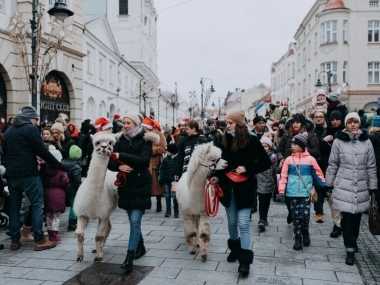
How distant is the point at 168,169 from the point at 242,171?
14.3ft

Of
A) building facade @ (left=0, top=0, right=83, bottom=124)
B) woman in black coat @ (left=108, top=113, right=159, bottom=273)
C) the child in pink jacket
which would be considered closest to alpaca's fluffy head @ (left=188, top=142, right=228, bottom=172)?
woman in black coat @ (left=108, top=113, right=159, bottom=273)

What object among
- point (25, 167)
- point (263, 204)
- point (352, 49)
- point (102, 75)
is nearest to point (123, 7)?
point (102, 75)

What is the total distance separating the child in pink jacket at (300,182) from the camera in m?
6.83

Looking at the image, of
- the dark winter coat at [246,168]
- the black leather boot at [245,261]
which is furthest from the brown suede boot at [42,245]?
the black leather boot at [245,261]

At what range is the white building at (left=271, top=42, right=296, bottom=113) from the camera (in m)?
56.3

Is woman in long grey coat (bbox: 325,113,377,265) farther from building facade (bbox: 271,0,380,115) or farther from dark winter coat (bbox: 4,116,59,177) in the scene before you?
building facade (bbox: 271,0,380,115)

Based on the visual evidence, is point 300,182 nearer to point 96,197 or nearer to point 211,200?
point 211,200

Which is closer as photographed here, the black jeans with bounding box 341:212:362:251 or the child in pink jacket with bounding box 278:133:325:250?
the black jeans with bounding box 341:212:362:251

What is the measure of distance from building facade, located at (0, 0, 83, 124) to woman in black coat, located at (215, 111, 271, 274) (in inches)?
357

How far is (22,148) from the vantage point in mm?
6402

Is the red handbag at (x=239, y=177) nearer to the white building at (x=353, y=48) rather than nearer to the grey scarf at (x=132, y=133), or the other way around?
the grey scarf at (x=132, y=133)

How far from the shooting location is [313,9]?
147ft

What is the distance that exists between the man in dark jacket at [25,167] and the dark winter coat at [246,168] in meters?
2.87

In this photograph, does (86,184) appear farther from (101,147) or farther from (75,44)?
(75,44)
